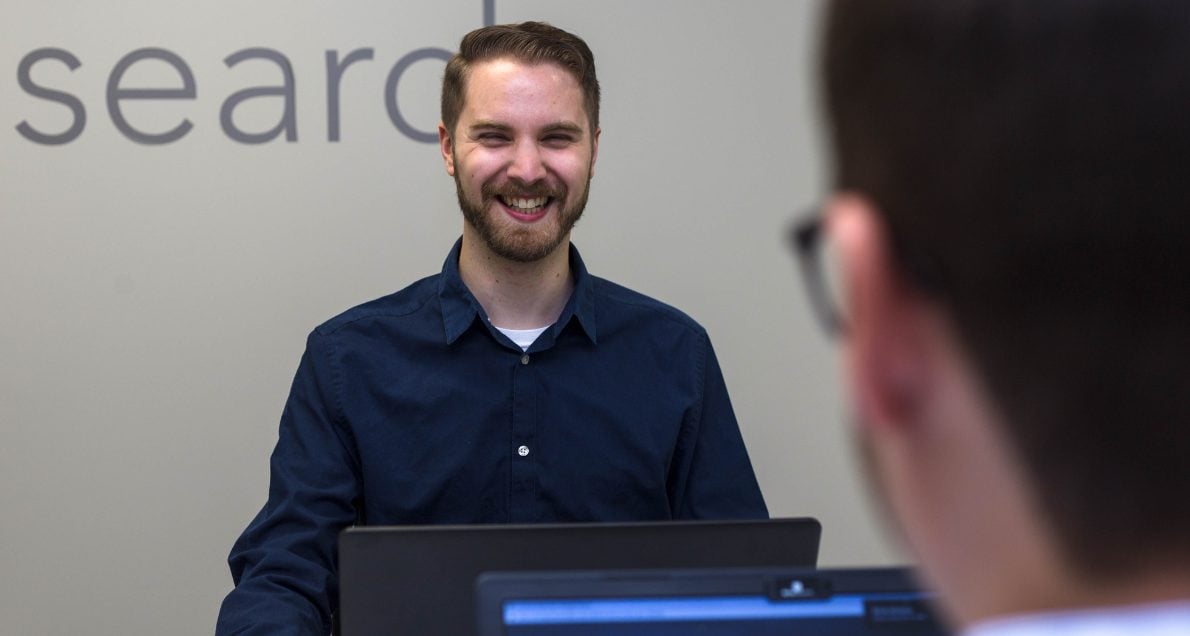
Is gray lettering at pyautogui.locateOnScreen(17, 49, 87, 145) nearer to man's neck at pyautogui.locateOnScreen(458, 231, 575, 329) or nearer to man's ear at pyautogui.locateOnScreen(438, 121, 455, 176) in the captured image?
man's ear at pyautogui.locateOnScreen(438, 121, 455, 176)

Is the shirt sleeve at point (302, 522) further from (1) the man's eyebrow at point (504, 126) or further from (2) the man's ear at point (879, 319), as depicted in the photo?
(2) the man's ear at point (879, 319)

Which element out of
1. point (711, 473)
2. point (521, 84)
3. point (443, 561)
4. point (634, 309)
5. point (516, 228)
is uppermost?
point (521, 84)

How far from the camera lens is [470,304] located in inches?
83.7

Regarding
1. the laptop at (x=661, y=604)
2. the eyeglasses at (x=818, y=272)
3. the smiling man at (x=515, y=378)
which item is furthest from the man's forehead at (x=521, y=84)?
the eyeglasses at (x=818, y=272)

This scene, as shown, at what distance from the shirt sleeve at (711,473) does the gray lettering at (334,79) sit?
114 centimetres

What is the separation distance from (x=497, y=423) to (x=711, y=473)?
36 cm

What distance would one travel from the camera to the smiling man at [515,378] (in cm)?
206

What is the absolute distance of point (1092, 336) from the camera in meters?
0.44

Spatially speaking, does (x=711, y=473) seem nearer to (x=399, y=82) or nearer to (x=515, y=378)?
(x=515, y=378)

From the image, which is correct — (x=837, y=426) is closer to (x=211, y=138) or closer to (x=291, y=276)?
(x=291, y=276)

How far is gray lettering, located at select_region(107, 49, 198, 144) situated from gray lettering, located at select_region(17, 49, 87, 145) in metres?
0.07

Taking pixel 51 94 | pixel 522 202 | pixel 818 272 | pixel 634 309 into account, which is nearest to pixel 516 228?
pixel 522 202

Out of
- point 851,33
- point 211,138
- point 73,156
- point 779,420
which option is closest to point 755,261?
point 779,420

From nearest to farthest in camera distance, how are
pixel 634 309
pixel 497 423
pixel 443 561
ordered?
pixel 443 561, pixel 497 423, pixel 634 309
